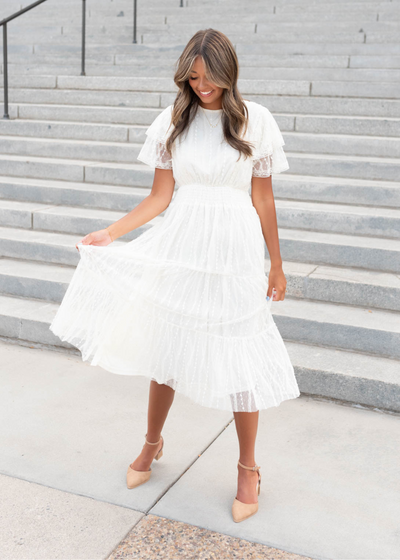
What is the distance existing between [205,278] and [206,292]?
0.18ft

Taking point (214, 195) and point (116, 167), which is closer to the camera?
point (214, 195)

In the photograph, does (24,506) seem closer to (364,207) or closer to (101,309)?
(101,309)

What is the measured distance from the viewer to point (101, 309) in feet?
8.34

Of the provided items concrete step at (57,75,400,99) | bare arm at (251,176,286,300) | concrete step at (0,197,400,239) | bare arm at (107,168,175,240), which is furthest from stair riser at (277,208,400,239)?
bare arm at (107,168,175,240)

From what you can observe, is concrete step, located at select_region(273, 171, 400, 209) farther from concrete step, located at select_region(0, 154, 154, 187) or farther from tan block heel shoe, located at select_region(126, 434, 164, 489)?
tan block heel shoe, located at select_region(126, 434, 164, 489)

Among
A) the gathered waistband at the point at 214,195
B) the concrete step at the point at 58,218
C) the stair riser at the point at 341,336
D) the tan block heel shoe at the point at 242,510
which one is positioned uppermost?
the gathered waistband at the point at 214,195

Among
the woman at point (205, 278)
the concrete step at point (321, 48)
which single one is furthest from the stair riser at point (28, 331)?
the concrete step at point (321, 48)

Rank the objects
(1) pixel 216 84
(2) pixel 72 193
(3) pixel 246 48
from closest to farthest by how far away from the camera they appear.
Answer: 1. (1) pixel 216 84
2. (2) pixel 72 193
3. (3) pixel 246 48

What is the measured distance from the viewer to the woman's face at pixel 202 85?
2.21m

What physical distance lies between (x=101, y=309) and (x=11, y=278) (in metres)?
2.41

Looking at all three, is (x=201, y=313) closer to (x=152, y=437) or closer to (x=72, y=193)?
(x=152, y=437)

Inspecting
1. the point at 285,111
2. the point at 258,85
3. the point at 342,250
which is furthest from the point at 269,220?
the point at 258,85

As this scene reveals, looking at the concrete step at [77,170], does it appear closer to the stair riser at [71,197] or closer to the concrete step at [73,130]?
the stair riser at [71,197]

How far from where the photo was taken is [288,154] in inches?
222
